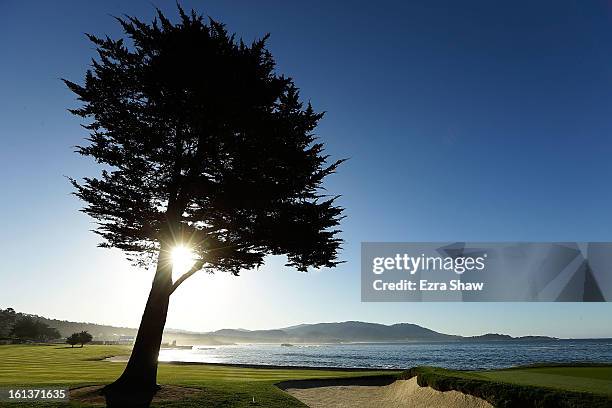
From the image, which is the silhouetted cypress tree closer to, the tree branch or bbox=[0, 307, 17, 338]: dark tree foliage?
the tree branch

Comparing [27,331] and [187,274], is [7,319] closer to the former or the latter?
[27,331]

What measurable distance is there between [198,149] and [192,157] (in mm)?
452

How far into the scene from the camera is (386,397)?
19375 millimetres

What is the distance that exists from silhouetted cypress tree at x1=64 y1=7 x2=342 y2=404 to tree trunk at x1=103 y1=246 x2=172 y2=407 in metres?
0.04

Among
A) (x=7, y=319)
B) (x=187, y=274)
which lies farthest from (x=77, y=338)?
(x=7, y=319)

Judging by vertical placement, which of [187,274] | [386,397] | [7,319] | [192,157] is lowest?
[7,319]

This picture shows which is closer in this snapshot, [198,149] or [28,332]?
[198,149]

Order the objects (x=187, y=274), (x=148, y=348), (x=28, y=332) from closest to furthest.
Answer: (x=148, y=348), (x=187, y=274), (x=28, y=332)

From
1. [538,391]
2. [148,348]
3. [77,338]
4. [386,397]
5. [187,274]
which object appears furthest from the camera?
[77,338]

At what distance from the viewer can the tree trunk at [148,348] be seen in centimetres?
1573

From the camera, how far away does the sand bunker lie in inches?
538

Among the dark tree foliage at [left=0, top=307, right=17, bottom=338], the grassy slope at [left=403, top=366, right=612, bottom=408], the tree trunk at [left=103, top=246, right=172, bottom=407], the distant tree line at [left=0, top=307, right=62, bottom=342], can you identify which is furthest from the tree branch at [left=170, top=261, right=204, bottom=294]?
the dark tree foliage at [left=0, top=307, right=17, bottom=338]

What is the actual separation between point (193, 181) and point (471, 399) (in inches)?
509

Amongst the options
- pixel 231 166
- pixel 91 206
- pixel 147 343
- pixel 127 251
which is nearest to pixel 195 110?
pixel 231 166
